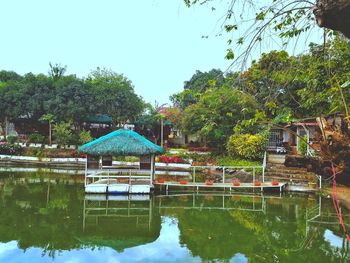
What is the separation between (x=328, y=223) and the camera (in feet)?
30.5

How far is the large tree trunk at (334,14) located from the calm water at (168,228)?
18.8 ft

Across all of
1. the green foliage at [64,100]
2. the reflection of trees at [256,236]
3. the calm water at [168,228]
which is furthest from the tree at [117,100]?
the reflection of trees at [256,236]

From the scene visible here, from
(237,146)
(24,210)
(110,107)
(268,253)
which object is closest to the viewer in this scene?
(268,253)

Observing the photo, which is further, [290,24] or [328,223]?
Answer: [328,223]

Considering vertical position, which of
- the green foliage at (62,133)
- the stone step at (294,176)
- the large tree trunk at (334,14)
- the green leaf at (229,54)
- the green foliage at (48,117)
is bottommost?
the stone step at (294,176)

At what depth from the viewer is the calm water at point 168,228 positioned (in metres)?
6.92

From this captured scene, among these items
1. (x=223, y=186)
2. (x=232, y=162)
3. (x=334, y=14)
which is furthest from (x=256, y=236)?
(x=232, y=162)

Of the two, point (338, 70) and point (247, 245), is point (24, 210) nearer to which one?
point (247, 245)

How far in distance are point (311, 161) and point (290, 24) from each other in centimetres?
169

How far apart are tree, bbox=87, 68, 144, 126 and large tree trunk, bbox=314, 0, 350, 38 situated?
25.7 meters

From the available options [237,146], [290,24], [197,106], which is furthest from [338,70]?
[197,106]

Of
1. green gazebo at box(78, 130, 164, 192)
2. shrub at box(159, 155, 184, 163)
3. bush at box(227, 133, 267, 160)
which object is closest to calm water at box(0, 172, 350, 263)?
green gazebo at box(78, 130, 164, 192)

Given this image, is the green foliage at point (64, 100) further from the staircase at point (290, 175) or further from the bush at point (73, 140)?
the staircase at point (290, 175)

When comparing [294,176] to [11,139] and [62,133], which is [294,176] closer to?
[62,133]
